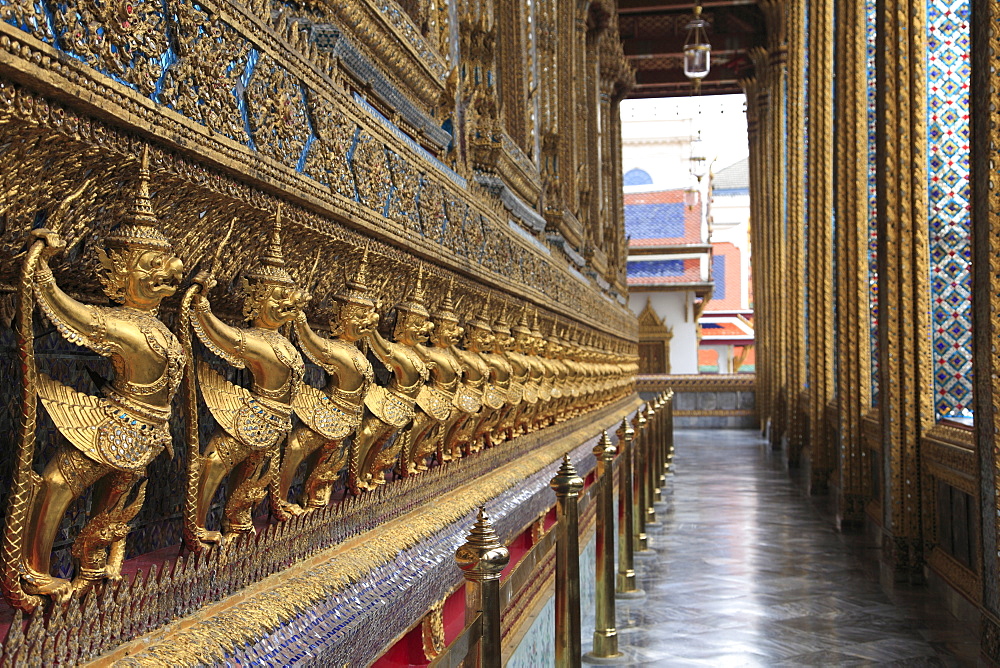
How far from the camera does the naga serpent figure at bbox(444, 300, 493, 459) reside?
2.83m

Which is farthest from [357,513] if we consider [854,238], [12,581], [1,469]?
[854,238]

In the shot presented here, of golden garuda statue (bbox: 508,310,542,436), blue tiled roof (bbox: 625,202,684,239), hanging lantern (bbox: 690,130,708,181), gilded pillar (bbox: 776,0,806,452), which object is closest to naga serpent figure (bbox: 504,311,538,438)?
golden garuda statue (bbox: 508,310,542,436)

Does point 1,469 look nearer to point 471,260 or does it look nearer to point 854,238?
point 471,260

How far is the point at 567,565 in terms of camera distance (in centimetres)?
264

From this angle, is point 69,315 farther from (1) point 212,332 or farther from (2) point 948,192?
(2) point 948,192

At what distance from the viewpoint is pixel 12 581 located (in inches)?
44.0

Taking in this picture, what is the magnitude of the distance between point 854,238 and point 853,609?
124 inches

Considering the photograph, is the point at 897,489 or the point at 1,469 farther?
the point at 897,489

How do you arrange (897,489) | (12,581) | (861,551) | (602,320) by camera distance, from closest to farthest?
(12,581)
(897,489)
(861,551)
(602,320)

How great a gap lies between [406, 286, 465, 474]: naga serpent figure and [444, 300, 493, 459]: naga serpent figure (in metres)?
0.07

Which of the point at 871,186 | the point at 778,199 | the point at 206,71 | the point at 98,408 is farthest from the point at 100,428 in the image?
the point at 778,199

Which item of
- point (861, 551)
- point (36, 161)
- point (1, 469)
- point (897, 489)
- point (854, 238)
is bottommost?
point (861, 551)

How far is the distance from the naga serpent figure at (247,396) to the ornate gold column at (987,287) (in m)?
2.72

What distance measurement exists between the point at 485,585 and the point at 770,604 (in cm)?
353
